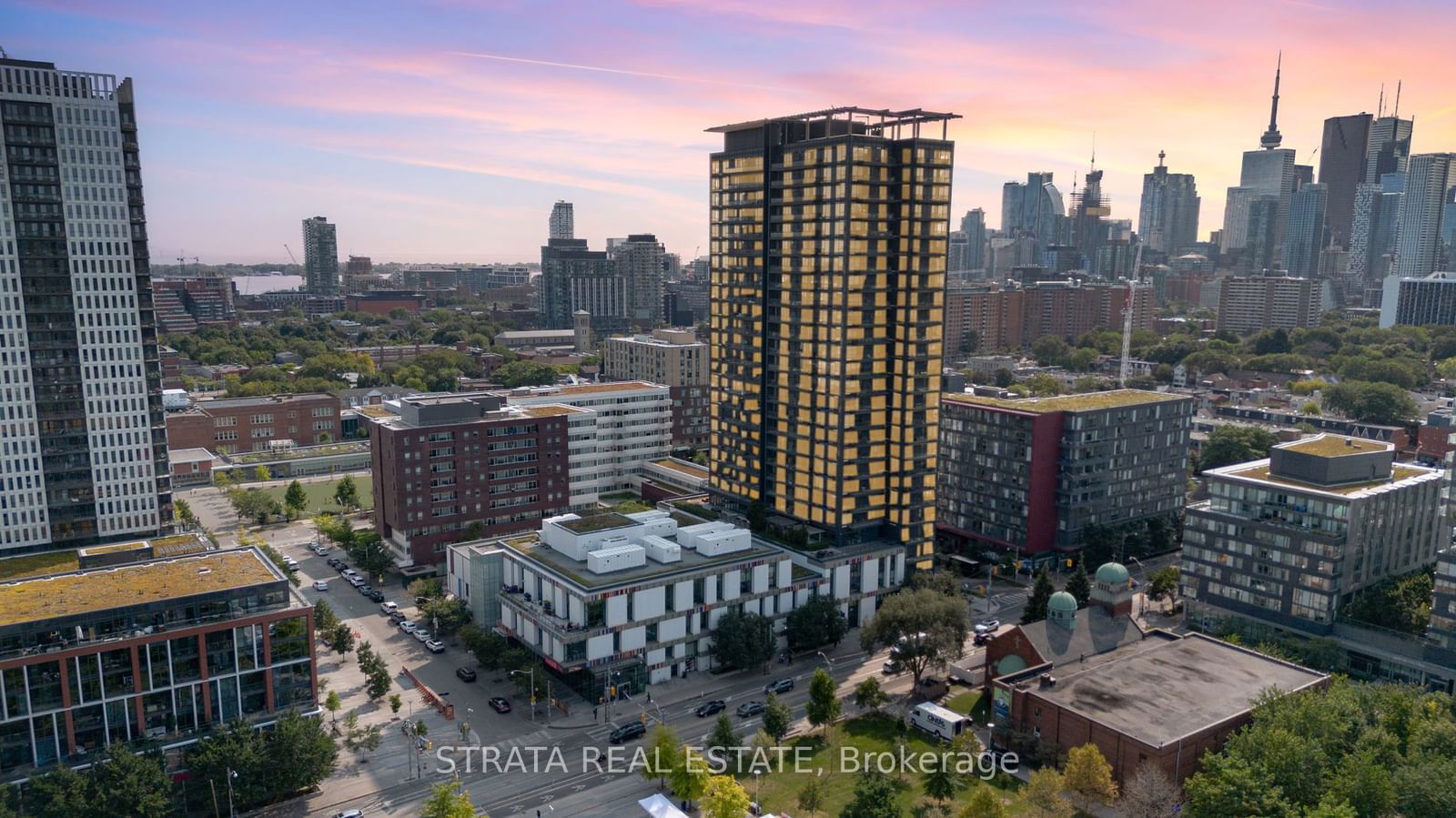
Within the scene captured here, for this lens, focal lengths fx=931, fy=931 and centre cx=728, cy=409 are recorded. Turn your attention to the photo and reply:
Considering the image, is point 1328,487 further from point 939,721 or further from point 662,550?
point 662,550

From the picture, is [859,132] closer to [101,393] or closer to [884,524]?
[884,524]

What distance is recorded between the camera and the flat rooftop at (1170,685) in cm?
6912

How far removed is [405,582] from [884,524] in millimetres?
57891

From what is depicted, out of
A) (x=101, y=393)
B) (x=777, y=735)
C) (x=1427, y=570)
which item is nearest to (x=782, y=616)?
(x=777, y=735)

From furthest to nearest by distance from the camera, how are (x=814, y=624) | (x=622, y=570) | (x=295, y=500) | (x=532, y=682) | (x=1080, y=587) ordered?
1. (x=295, y=500)
2. (x=1080, y=587)
3. (x=814, y=624)
4. (x=622, y=570)
5. (x=532, y=682)

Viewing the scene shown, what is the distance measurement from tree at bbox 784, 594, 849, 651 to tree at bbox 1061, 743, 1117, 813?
99.0 ft

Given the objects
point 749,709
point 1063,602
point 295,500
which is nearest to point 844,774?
point 749,709

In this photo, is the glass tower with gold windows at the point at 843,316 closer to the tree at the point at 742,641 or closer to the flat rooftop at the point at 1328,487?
the tree at the point at 742,641

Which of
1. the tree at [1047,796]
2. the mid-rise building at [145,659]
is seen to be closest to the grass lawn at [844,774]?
the tree at [1047,796]

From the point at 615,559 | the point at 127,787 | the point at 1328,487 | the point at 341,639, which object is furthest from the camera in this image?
the point at 1328,487

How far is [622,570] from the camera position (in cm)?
8731

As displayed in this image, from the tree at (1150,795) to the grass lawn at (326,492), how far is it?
373ft

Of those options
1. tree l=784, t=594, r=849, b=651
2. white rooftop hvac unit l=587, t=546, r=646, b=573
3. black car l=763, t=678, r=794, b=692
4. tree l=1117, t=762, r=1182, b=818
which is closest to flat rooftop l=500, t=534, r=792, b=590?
white rooftop hvac unit l=587, t=546, r=646, b=573

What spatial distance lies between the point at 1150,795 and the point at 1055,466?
6269 cm
